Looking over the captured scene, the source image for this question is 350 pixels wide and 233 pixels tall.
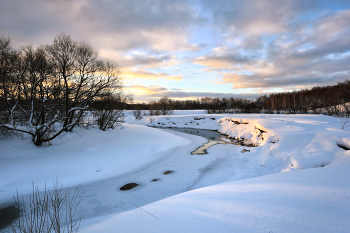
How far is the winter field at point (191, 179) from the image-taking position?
2.38m

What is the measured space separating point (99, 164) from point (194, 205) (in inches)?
260

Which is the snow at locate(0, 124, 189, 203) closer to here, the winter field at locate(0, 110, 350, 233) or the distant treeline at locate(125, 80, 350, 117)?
the winter field at locate(0, 110, 350, 233)

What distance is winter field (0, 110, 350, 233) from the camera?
93.8 inches

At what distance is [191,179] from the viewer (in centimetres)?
656

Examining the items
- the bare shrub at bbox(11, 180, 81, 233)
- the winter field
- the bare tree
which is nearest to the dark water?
the bare shrub at bbox(11, 180, 81, 233)

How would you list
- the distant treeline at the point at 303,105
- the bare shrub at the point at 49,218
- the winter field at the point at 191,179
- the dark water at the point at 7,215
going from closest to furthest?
the bare shrub at the point at 49,218
the winter field at the point at 191,179
the dark water at the point at 7,215
the distant treeline at the point at 303,105

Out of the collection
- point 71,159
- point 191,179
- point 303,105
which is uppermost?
point 303,105

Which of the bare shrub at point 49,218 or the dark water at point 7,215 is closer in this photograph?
the bare shrub at point 49,218

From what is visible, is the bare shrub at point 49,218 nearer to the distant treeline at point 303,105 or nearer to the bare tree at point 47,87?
the bare tree at point 47,87

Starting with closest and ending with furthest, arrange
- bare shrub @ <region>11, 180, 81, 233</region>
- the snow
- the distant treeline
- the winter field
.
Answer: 1. bare shrub @ <region>11, 180, 81, 233</region>
2. the winter field
3. the snow
4. the distant treeline

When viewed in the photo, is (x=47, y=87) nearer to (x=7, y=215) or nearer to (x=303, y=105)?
(x=7, y=215)

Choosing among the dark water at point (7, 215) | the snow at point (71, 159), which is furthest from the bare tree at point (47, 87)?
the dark water at point (7, 215)

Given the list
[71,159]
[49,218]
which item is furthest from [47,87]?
[49,218]

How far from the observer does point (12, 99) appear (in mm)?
9203
